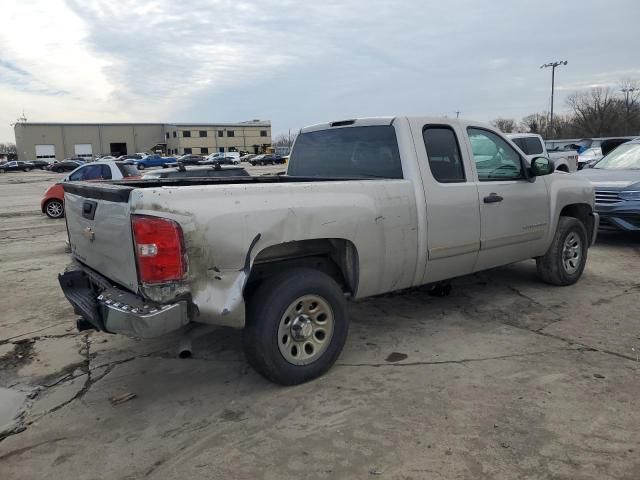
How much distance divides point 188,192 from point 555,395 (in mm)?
2791

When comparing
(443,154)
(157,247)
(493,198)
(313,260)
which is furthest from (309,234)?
(493,198)

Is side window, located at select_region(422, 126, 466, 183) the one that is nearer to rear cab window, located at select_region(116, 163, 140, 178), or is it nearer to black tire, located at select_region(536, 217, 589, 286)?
black tire, located at select_region(536, 217, 589, 286)

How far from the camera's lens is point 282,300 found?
3533 mm

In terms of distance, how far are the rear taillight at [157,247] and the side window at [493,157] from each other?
309 cm

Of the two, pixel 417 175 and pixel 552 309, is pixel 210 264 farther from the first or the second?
pixel 552 309

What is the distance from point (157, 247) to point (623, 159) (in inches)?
375

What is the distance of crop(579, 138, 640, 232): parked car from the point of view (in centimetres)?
829

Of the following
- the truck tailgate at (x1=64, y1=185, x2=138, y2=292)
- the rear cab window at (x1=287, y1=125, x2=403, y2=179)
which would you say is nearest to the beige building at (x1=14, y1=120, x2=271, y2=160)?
the rear cab window at (x1=287, y1=125, x2=403, y2=179)

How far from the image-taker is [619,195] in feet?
27.6

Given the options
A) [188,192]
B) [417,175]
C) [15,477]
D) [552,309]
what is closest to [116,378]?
[15,477]

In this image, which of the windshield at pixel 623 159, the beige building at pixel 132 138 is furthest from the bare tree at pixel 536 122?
the windshield at pixel 623 159

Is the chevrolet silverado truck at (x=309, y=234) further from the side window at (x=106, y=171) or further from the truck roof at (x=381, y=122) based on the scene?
the side window at (x=106, y=171)

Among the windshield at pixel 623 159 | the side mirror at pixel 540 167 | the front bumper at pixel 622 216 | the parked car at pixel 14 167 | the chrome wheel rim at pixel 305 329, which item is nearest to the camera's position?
the chrome wheel rim at pixel 305 329

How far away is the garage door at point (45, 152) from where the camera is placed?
98938 millimetres
